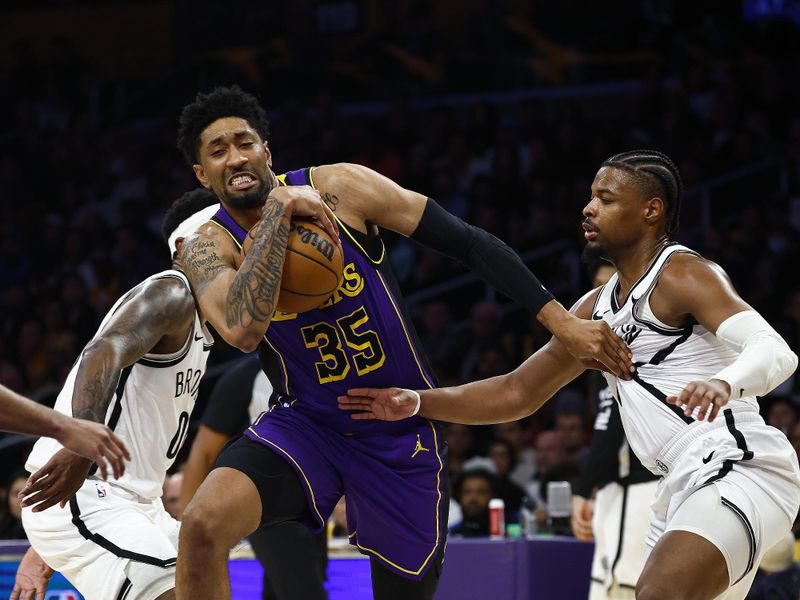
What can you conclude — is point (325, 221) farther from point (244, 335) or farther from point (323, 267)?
point (244, 335)

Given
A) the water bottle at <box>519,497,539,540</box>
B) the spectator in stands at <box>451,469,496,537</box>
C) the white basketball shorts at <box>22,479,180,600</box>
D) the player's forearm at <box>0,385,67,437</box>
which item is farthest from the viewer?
the spectator in stands at <box>451,469,496,537</box>

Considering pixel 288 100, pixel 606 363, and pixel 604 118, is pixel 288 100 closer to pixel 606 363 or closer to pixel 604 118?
pixel 604 118

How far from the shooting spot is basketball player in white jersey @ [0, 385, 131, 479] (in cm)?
346

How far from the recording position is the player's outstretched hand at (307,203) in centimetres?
407

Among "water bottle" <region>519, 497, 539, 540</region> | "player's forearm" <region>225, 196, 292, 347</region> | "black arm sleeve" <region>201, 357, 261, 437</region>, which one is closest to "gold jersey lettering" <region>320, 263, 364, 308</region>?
"player's forearm" <region>225, 196, 292, 347</region>

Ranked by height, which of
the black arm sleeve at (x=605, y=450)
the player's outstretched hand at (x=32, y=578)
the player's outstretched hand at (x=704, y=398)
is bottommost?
the player's outstretched hand at (x=32, y=578)

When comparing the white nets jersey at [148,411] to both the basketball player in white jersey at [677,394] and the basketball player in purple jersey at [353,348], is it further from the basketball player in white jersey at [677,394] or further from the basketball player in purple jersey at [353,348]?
the basketball player in white jersey at [677,394]

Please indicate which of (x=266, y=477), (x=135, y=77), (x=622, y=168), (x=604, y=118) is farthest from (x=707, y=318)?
(x=135, y=77)

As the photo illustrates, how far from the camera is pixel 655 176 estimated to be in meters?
4.41

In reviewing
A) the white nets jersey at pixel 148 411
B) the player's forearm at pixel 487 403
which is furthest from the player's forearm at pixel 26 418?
the player's forearm at pixel 487 403

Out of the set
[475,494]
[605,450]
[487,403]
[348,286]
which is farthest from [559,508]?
[348,286]

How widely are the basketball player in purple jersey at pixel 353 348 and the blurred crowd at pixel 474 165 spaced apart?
3168mm

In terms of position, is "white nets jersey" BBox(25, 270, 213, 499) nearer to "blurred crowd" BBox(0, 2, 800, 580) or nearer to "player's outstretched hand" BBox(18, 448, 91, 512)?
"player's outstretched hand" BBox(18, 448, 91, 512)

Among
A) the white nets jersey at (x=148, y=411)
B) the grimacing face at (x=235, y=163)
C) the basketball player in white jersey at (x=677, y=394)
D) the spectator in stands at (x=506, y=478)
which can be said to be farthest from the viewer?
the spectator in stands at (x=506, y=478)
